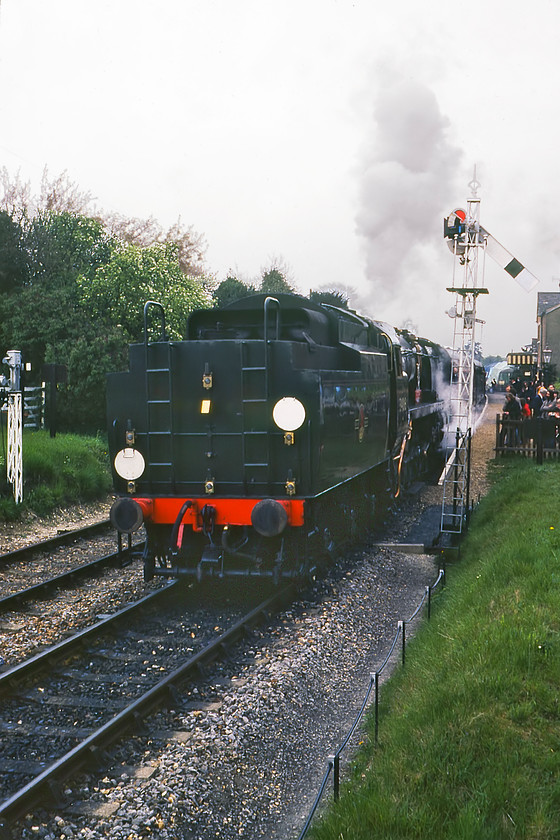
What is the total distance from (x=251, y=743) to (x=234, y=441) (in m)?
3.43

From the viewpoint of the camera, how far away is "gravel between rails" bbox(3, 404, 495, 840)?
4.32 metres

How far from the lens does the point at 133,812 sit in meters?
4.34

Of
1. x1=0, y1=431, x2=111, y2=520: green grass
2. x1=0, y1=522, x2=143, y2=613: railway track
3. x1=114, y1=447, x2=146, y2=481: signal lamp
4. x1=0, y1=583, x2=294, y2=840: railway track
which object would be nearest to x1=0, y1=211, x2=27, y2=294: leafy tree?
x1=0, y1=431, x2=111, y2=520: green grass

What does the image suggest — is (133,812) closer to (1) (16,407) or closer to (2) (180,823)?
(2) (180,823)

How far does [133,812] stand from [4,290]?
24118mm

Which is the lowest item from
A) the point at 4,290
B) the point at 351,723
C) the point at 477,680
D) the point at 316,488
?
the point at 351,723

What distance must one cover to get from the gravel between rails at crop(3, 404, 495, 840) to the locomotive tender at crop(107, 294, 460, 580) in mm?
1021

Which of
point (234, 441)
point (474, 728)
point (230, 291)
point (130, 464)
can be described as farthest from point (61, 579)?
point (230, 291)

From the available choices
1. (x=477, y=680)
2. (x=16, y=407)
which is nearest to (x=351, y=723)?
(x=477, y=680)

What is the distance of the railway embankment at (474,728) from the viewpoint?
3842mm

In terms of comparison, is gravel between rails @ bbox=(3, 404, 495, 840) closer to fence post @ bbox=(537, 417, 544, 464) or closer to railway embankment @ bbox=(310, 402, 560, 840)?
railway embankment @ bbox=(310, 402, 560, 840)

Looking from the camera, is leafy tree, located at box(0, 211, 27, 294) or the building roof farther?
the building roof

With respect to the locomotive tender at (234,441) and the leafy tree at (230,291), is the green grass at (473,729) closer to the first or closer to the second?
the locomotive tender at (234,441)

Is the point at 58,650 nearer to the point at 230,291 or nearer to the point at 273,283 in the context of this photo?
the point at 230,291
